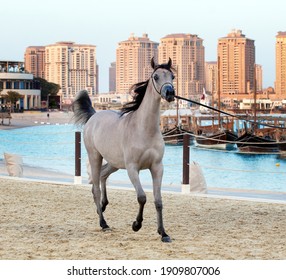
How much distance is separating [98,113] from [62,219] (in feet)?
4.82

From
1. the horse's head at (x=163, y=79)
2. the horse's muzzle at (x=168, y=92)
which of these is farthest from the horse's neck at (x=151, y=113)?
the horse's muzzle at (x=168, y=92)

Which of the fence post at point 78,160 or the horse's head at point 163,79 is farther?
the fence post at point 78,160

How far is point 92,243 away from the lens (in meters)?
7.44

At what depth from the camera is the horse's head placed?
704 centimetres

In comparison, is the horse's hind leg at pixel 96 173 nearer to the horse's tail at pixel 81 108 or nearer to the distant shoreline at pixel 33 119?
the horse's tail at pixel 81 108

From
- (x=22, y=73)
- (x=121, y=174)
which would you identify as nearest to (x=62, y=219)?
(x=121, y=174)

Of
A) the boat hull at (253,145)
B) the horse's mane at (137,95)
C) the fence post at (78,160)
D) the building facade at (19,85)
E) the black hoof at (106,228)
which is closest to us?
the horse's mane at (137,95)

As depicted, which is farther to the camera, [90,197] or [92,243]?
[90,197]

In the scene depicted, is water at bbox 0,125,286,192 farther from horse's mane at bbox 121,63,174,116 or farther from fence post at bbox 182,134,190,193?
horse's mane at bbox 121,63,174,116

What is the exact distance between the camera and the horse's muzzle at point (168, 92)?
6977 millimetres

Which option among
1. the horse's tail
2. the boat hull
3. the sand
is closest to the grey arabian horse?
the sand

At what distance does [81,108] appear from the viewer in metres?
9.19

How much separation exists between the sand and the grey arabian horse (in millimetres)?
413
